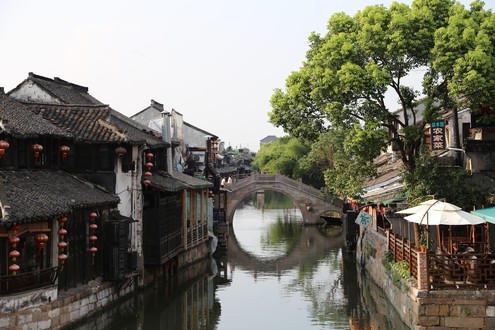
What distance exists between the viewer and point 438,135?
2280 centimetres

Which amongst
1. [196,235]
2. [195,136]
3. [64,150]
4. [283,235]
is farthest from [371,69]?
[195,136]

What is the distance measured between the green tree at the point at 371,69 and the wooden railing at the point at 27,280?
1143 centimetres

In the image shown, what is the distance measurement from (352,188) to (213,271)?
7.70 m

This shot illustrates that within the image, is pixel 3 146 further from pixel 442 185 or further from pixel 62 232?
pixel 442 185

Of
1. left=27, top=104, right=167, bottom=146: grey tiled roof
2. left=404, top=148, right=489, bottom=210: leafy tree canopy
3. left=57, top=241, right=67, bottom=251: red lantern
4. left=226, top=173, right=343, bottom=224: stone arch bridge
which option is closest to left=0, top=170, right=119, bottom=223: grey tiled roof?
left=57, top=241, right=67, bottom=251: red lantern

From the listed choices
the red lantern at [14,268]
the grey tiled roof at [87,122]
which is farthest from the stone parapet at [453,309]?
the grey tiled roof at [87,122]

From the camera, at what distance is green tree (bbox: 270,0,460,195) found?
22.3 m

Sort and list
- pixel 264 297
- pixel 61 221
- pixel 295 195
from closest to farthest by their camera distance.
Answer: pixel 61 221
pixel 264 297
pixel 295 195

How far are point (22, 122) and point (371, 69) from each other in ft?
38.3

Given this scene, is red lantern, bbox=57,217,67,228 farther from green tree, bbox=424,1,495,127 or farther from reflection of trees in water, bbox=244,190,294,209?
reflection of trees in water, bbox=244,190,294,209

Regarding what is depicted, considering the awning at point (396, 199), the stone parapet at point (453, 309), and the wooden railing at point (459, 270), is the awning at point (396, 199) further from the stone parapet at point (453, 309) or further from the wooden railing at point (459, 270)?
the stone parapet at point (453, 309)

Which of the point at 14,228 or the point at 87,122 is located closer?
the point at 14,228

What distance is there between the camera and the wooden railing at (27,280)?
46.9 feet

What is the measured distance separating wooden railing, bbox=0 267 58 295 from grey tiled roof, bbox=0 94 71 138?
3.44 meters
